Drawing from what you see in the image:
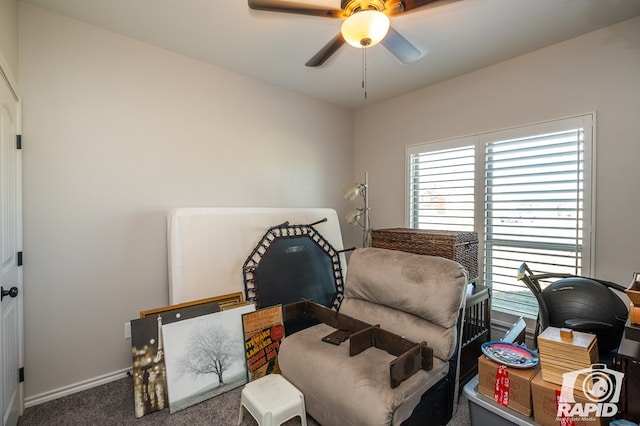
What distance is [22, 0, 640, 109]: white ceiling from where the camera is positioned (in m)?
2.07

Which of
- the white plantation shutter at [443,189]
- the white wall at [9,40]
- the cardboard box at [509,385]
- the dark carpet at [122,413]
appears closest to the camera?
the cardboard box at [509,385]

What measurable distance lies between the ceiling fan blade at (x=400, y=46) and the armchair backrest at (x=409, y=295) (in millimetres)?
1415

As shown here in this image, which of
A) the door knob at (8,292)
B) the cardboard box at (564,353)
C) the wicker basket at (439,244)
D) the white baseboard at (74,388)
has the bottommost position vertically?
the white baseboard at (74,388)

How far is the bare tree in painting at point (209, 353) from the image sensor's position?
2150 mm

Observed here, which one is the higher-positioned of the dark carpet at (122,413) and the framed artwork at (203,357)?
the framed artwork at (203,357)

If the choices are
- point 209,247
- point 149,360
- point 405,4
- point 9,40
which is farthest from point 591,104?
point 9,40

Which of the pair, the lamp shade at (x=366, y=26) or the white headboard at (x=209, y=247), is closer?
the lamp shade at (x=366, y=26)

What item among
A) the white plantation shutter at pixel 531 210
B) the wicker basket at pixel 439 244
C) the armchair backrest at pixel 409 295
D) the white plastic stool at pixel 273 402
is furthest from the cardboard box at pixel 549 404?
the white plantation shutter at pixel 531 210

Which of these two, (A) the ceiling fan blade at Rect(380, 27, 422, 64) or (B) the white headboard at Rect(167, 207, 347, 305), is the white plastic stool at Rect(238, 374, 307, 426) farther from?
(A) the ceiling fan blade at Rect(380, 27, 422, 64)

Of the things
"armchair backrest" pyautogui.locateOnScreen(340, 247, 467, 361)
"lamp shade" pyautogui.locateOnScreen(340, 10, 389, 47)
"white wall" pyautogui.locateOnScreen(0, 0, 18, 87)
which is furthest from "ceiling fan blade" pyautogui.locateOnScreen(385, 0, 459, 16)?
"white wall" pyautogui.locateOnScreen(0, 0, 18, 87)

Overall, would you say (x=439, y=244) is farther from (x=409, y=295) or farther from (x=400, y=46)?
(x=400, y=46)

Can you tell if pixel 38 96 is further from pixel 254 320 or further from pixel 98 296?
pixel 254 320

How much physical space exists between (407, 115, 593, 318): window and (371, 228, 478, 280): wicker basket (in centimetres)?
41

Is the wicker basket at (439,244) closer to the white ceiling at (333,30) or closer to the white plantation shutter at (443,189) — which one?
the white plantation shutter at (443,189)
